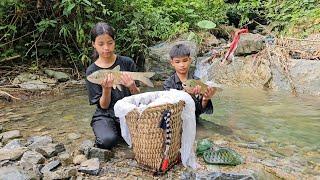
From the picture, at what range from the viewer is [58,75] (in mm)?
7590

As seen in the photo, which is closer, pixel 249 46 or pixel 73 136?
pixel 73 136

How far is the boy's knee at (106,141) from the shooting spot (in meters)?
3.71

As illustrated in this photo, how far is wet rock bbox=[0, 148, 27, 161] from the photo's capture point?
11.2ft

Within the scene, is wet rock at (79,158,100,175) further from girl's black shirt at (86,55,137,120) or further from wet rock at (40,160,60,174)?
girl's black shirt at (86,55,137,120)

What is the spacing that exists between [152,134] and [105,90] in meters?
0.77

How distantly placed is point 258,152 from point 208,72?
4.59m

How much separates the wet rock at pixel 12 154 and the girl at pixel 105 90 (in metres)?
0.71

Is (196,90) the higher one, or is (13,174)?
(196,90)

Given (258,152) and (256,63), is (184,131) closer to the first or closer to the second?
(258,152)

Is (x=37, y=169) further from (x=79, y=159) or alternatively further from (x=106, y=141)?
(x=106, y=141)

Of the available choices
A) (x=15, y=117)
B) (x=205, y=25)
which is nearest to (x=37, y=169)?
(x=15, y=117)

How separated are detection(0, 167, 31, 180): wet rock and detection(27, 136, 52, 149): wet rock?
0.79 meters

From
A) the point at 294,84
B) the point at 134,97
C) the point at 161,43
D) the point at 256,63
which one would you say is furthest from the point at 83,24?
the point at 134,97

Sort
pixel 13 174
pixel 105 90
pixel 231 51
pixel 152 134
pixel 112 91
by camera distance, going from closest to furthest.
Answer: pixel 13 174 → pixel 152 134 → pixel 105 90 → pixel 112 91 → pixel 231 51
